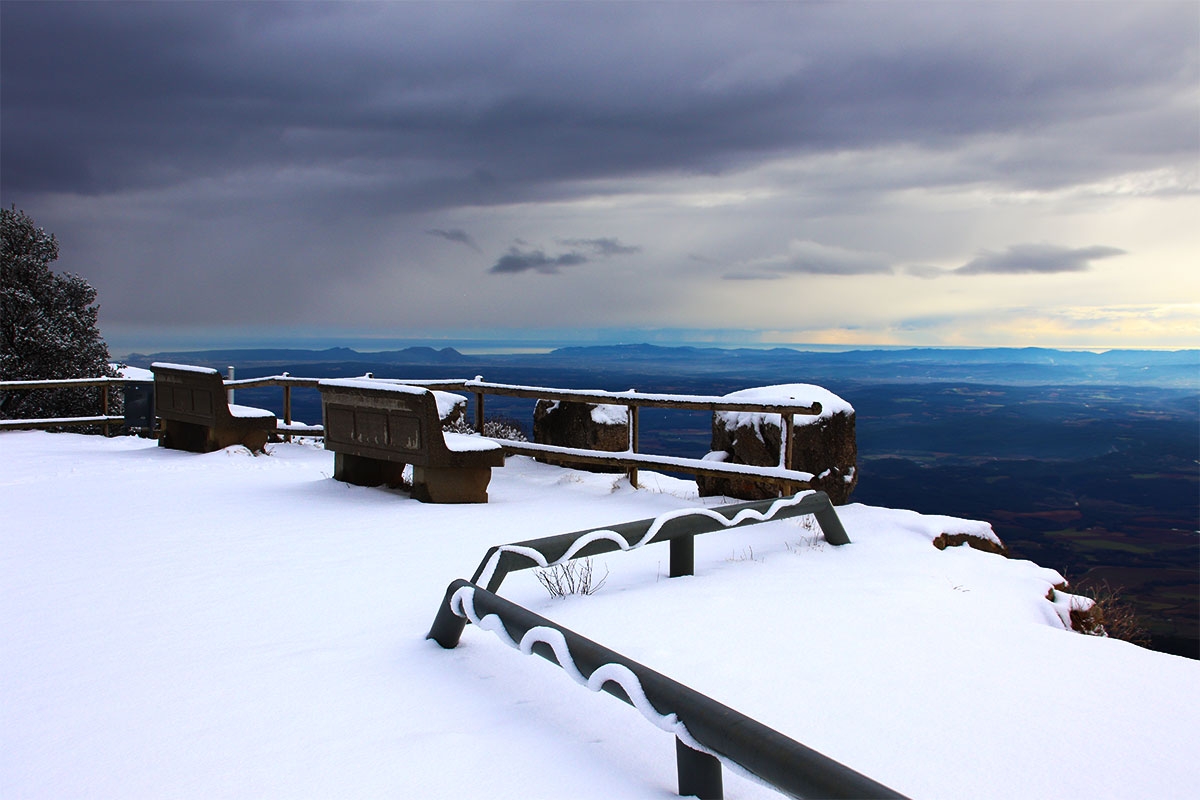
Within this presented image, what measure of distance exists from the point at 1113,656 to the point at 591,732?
3018mm

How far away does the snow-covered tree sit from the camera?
82.7 feet

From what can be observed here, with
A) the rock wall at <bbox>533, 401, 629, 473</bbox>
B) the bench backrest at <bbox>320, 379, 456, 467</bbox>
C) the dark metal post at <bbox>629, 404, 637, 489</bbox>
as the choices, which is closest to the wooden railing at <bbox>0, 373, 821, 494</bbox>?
the dark metal post at <bbox>629, 404, 637, 489</bbox>

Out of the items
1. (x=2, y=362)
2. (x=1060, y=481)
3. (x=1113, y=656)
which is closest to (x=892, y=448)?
(x=1060, y=481)

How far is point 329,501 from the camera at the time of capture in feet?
28.5

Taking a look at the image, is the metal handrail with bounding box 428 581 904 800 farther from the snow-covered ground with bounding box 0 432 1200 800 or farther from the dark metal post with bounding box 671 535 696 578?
the dark metal post with bounding box 671 535 696 578

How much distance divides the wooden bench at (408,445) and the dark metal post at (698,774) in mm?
6055

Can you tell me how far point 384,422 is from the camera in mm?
9023

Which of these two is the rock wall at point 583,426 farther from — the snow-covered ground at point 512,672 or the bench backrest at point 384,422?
the snow-covered ground at point 512,672

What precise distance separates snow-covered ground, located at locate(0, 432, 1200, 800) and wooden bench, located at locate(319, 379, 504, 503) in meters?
1.48

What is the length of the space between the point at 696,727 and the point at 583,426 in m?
11.1

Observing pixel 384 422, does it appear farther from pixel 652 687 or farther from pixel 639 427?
pixel 652 687

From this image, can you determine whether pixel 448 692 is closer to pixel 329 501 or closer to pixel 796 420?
pixel 329 501

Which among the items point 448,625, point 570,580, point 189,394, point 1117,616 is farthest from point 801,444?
point 189,394

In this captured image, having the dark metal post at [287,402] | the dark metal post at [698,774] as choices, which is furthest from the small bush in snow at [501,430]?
the dark metal post at [698,774]
